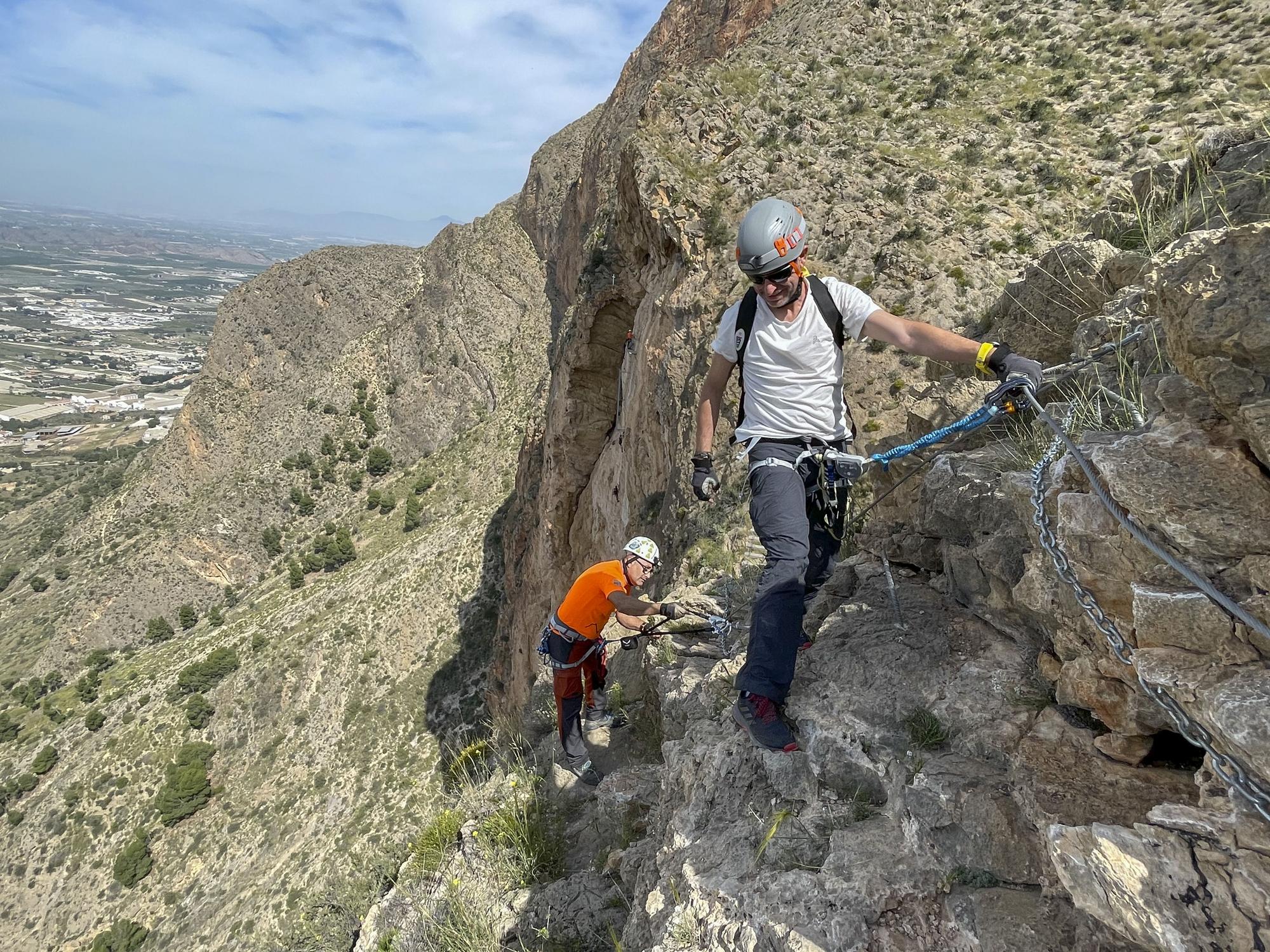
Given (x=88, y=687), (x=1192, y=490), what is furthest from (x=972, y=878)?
(x=88, y=687)

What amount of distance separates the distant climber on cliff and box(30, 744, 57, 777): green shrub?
6462cm

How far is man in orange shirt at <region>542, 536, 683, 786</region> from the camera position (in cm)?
660

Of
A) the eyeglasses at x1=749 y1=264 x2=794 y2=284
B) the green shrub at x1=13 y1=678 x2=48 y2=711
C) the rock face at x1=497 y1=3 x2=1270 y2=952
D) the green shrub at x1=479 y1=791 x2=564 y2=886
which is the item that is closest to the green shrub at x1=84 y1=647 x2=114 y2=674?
the green shrub at x1=13 y1=678 x2=48 y2=711

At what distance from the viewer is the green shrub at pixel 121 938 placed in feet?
107

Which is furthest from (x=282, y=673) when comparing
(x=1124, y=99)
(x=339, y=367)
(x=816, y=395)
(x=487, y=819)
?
(x=1124, y=99)

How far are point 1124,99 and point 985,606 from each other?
16.5 metres

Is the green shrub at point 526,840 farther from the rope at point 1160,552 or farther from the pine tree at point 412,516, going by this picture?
the pine tree at point 412,516

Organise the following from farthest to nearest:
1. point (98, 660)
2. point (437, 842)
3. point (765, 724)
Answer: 1. point (98, 660)
2. point (437, 842)
3. point (765, 724)

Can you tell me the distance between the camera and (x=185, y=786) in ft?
129

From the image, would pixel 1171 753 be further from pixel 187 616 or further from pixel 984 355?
pixel 187 616

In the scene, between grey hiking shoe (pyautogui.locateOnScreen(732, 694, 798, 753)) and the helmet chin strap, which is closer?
grey hiking shoe (pyautogui.locateOnScreen(732, 694, 798, 753))

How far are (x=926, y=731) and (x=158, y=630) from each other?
7767 centimetres

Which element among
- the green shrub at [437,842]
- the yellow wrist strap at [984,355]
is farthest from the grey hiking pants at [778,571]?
the green shrub at [437,842]

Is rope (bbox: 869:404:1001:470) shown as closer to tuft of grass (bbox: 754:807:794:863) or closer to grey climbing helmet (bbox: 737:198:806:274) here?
grey climbing helmet (bbox: 737:198:806:274)
